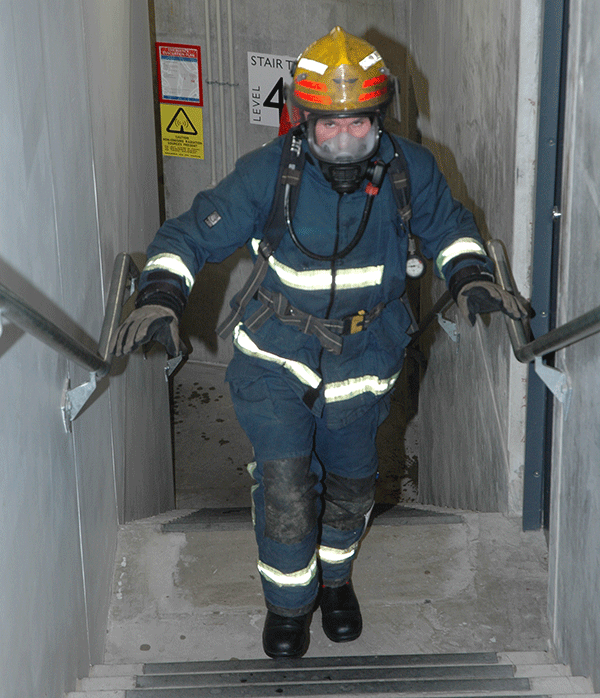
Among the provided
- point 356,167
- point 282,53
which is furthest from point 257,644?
point 282,53

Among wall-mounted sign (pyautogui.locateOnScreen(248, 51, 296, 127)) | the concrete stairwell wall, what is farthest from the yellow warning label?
Result: the concrete stairwell wall

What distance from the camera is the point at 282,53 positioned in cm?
611

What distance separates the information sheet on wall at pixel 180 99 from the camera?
20.8ft

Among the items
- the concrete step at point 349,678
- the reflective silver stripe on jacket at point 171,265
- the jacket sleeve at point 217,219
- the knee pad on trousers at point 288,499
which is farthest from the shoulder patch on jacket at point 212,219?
the concrete step at point 349,678

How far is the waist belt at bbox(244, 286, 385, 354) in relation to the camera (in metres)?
2.41

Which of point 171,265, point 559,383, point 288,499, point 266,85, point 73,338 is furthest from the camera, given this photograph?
point 266,85

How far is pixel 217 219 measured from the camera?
235 cm

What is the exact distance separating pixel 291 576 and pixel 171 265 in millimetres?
960

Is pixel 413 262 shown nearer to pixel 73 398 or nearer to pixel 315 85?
pixel 315 85

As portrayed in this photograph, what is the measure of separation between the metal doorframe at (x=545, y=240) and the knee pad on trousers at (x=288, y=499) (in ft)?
3.23

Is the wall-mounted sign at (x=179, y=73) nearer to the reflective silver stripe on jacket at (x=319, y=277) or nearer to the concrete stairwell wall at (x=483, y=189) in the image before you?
the concrete stairwell wall at (x=483, y=189)

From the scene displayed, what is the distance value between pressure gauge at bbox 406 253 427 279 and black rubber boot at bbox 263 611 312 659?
1069 millimetres

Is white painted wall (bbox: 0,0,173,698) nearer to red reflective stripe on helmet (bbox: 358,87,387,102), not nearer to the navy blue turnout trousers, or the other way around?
the navy blue turnout trousers

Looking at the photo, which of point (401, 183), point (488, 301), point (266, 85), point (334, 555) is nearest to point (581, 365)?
point (488, 301)
